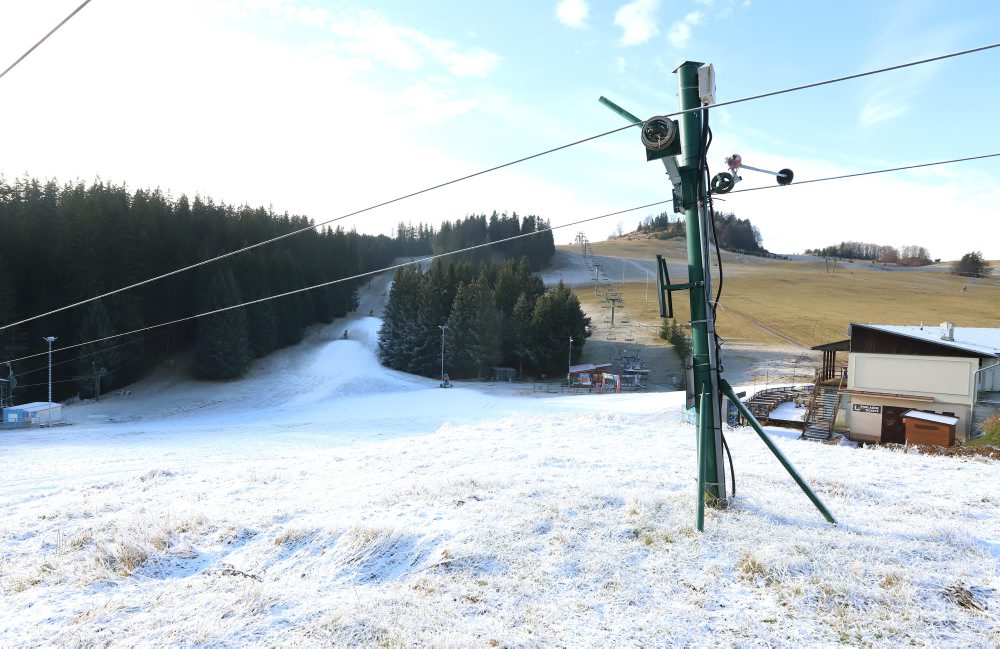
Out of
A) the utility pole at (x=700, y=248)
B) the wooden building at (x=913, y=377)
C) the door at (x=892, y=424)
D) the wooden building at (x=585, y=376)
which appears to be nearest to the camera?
the utility pole at (x=700, y=248)

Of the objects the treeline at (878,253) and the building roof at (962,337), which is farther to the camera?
the treeline at (878,253)

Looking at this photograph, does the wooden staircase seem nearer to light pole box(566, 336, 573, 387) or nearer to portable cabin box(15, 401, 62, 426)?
light pole box(566, 336, 573, 387)

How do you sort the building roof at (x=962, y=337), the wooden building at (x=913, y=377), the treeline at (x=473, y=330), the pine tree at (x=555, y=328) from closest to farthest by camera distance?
the wooden building at (x=913, y=377)
the building roof at (x=962, y=337)
the treeline at (x=473, y=330)
the pine tree at (x=555, y=328)

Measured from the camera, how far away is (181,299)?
162 feet

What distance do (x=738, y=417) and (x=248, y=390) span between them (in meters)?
38.0

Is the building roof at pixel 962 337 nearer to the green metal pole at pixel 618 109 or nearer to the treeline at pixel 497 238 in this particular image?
the green metal pole at pixel 618 109

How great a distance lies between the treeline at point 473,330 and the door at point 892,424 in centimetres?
3479

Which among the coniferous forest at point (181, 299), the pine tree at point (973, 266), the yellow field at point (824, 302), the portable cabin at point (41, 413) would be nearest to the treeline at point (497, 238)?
the yellow field at point (824, 302)

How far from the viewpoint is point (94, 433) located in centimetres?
2770

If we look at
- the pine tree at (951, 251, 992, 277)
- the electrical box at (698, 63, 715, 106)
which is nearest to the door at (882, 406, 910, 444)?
the electrical box at (698, 63, 715, 106)

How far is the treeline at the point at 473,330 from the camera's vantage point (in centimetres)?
5525

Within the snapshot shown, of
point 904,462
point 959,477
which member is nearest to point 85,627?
point 959,477

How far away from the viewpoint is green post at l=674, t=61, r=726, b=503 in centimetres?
627

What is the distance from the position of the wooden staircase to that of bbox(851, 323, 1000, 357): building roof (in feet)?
15.5
